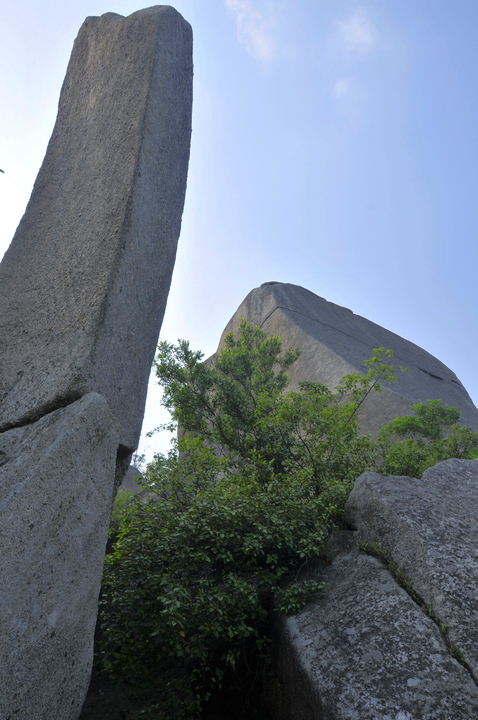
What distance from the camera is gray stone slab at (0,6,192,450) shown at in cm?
304

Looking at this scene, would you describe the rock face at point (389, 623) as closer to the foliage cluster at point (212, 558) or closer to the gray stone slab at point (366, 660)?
the gray stone slab at point (366, 660)

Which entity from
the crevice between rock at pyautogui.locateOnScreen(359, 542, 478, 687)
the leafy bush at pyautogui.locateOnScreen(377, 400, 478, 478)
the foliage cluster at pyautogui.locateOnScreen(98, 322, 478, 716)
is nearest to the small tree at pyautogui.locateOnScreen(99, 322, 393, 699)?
the foliage cluster at pyautogui.locateOnScreen(98, 322, 478, 716)

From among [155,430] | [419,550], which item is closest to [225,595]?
[419,550]

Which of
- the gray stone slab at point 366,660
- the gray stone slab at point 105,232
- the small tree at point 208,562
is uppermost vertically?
the gray stone slab at point 105,232

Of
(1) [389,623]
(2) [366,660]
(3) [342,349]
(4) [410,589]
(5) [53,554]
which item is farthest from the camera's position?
(3) [342,349]

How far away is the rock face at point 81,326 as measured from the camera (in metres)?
2.18

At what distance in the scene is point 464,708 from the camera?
95.3 inches

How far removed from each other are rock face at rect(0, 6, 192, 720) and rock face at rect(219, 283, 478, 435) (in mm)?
8049

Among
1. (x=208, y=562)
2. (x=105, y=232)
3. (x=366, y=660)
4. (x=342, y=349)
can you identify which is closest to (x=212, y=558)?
(x=208, y=562)

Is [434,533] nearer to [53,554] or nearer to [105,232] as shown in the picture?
[53,554]

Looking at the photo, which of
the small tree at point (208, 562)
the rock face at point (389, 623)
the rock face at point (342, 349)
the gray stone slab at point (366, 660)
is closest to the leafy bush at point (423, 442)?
the small tree at point (208, 562)

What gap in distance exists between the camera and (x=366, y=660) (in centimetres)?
280

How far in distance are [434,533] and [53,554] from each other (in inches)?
99.7

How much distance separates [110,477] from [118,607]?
1.47 m
